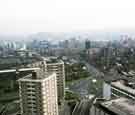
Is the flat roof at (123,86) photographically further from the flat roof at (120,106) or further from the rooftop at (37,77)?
the rooftop at (37,77)

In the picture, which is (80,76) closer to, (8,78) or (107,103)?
(8,78)

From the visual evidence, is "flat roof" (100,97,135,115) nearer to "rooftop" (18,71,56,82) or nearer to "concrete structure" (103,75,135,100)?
"rooftop" (18,71,56,82)

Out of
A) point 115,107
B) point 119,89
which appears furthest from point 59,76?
point 115,107

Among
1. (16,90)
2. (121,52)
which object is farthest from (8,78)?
(121,52)

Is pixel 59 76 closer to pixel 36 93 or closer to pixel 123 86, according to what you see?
pixel 123 86

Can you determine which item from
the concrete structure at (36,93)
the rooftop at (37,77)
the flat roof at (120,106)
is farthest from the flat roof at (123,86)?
the rooftop at (37,77)

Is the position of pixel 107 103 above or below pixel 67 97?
above

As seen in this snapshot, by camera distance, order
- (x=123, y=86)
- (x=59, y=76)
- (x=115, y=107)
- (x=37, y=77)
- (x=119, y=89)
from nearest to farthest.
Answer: (x=115, y=107) → (x=37, y=77) → (x=119, y=89) → (x=123, y=86) → (x=59, y=76)
